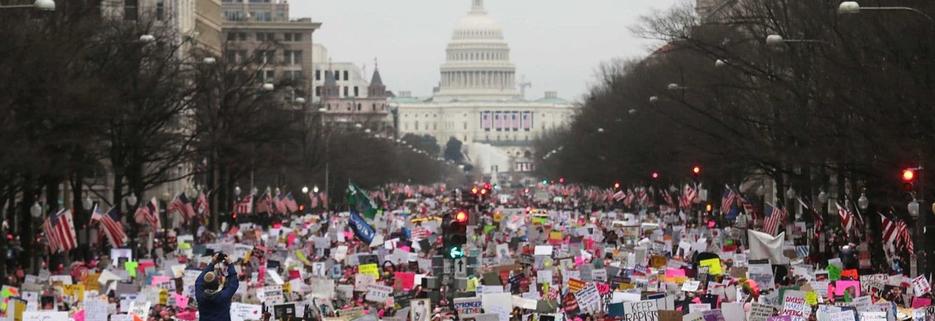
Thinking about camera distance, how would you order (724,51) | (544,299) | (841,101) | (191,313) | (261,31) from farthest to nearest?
(261,31) → (724,51) → (841,101) → (544,299) → (191,313)

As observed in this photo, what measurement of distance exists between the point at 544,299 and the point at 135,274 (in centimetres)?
1147

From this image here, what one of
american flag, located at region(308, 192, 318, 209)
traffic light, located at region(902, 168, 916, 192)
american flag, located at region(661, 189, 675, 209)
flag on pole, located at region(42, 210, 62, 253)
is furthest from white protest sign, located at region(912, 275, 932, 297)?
american flag, located at region(308, 192, 318, 209)

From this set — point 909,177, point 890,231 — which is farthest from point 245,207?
point 909,177

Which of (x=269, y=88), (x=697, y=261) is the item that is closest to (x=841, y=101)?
(x=697, y=261)

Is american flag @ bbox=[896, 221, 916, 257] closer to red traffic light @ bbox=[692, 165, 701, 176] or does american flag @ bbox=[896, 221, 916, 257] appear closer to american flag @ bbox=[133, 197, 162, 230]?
american flag @ bbox=[133, 197, 162, 230]

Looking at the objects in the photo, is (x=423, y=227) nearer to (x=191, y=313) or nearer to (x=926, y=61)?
(x=926, y=61)

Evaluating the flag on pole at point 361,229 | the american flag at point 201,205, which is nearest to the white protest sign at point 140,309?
the flag on pole at point 361,229

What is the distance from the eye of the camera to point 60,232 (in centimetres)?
5119

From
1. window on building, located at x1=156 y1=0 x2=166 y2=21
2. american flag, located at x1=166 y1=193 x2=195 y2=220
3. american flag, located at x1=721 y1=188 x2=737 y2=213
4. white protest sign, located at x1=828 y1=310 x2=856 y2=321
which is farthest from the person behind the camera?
window on building, located at x1=156 y1=0 x2=166 y2=21

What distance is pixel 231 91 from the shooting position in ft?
282

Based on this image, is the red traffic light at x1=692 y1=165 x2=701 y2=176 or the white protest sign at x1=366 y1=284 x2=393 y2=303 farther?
the red traffic light at x1=692 y1=165 x2=701 y2=176

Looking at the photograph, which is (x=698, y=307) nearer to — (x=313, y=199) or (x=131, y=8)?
(x=131, y=8)

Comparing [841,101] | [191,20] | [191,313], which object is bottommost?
[191,313]

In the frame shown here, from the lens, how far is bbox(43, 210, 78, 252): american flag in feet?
168
